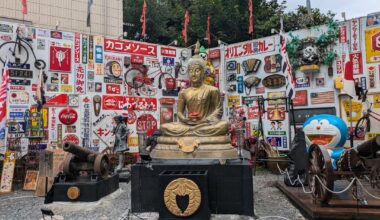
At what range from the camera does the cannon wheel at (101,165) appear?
7927 millimetres

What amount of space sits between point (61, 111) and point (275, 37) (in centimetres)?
803

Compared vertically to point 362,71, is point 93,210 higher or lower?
lower

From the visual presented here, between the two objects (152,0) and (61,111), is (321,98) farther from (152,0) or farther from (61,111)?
(152,0)

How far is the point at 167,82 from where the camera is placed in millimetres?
15109

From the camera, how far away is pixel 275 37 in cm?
1370

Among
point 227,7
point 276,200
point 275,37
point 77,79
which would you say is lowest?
point 276,200

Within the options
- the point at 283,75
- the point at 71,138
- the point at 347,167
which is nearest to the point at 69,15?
the point at 71,138

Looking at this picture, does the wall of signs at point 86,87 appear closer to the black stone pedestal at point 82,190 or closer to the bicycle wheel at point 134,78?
the bicycle wheel at point 134,78

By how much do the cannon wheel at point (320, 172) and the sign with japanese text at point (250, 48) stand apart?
7361mm

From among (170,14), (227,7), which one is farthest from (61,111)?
(170,14)

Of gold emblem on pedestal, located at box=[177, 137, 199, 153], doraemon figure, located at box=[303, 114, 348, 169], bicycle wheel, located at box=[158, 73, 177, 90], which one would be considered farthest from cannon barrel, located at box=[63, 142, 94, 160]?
bicycle wheel, located at box=[158, 73, 177, 90]

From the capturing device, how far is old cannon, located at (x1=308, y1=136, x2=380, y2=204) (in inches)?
241

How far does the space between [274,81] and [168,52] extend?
455 centimetres

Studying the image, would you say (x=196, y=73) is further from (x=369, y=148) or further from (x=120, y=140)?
(x=120, y=140)
